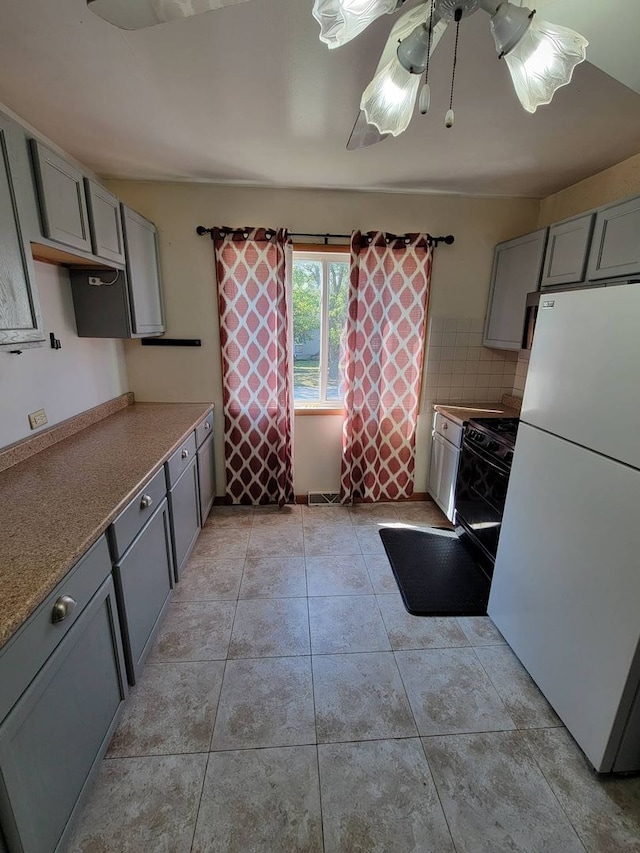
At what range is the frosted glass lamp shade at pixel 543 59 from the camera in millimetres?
908

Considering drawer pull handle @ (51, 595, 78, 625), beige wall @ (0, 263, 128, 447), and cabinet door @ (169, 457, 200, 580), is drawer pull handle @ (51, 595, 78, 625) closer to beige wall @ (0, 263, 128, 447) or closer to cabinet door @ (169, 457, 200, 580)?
cabinet door @ (169, 457, 200, 580)

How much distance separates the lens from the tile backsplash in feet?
9.66

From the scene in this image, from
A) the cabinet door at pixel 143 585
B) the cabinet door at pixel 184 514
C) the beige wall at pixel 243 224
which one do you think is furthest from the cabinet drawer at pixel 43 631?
the beige wall at pixel 243 224

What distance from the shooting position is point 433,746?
1367 mm

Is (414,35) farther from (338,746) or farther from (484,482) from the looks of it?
(338,746)

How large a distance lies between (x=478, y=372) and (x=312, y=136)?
2.06 metres

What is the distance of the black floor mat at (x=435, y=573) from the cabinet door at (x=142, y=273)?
7.33ft

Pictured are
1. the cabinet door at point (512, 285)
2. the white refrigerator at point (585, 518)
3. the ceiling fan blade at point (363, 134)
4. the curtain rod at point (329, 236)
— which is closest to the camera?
the white refrigerator at point (585, 518)

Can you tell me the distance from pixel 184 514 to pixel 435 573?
1606 millimetres

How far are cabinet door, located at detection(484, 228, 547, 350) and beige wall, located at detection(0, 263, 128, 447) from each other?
2.82 m

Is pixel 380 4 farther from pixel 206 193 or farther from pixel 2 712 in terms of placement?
pixel 206 193

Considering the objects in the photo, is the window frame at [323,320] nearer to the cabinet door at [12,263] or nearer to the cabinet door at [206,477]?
the cabinet door at [206,477]

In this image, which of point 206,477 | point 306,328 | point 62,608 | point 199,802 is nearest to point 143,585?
point 62,608

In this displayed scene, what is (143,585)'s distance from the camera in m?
1.58
